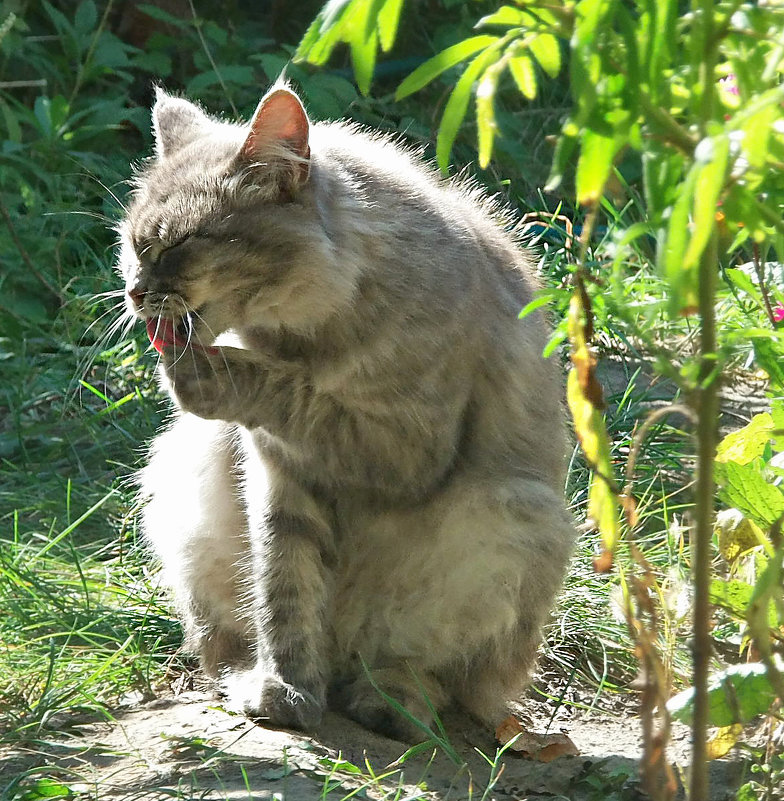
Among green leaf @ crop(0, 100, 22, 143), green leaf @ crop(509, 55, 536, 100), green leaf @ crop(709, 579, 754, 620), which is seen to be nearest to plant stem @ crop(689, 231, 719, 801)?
green leaf @ crop(509, 55, 536, 100)

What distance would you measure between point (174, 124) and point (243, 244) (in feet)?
1.97

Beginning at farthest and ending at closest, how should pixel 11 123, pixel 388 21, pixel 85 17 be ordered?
1. pixel 85 17
2. pixel 11 123
3. pixel 388 21

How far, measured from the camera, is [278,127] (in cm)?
273

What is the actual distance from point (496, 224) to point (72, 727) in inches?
71.3

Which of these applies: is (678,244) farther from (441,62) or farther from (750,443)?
(750,443)

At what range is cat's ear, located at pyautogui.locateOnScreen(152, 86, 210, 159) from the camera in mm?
3113

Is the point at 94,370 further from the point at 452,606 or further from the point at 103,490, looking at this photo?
the point at 452,606

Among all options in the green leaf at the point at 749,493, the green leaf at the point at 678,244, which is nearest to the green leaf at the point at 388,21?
the green leaf at the point at 678,244

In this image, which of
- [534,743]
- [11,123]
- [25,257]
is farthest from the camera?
[11,123]

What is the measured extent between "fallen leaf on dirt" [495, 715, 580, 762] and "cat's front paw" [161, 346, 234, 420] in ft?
3.44

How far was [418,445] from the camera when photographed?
296 cm

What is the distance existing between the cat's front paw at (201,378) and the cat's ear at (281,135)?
473mm

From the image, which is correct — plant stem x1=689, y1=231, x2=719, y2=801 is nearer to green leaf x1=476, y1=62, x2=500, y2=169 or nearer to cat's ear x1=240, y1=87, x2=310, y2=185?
green leaf x1=476, y1=62, x2=500, y2=169

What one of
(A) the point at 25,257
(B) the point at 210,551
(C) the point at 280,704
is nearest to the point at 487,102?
(C) the point at 280,704
